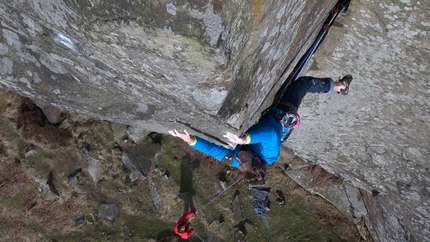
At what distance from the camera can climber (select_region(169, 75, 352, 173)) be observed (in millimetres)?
5828

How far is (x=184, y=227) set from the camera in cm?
922

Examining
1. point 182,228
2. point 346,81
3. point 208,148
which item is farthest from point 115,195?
point 346,81

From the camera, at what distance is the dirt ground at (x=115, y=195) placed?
32.3 ft

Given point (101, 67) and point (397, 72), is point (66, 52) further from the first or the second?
point (397, 72)

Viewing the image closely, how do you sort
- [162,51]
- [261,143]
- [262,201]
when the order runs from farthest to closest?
[262,201]
[261,143]
[162,51]

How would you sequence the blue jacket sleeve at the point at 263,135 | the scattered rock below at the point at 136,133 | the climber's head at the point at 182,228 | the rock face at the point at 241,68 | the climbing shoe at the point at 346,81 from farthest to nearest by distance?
the scattered rock below at the point at 136,133 < the climber's head at the point at 182,228 < the climbing shoe at the point at 346,81 < the blue jacket sleeve at the point at 263,135 < the rock face at the point at 241,68

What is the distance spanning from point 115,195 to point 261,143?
5668mm

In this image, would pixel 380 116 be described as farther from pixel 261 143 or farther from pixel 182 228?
pixel 182 228

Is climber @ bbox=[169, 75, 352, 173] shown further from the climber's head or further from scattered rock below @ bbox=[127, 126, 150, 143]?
scattered rock below @ bbox=[127, 126, 150, 143]

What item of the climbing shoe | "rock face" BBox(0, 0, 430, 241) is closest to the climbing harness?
"rock face" BBox(0, 0, 430, 241)

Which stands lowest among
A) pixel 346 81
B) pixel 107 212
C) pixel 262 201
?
pixel 107 212

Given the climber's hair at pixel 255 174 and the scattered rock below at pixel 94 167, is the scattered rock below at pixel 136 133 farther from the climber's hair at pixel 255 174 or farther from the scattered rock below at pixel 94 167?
the climber's hair at pixel 255 174

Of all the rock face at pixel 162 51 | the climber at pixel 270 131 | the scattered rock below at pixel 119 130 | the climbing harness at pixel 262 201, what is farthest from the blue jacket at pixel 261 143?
the scattered rock below at pixel 119 130

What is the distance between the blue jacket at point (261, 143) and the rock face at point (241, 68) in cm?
22
